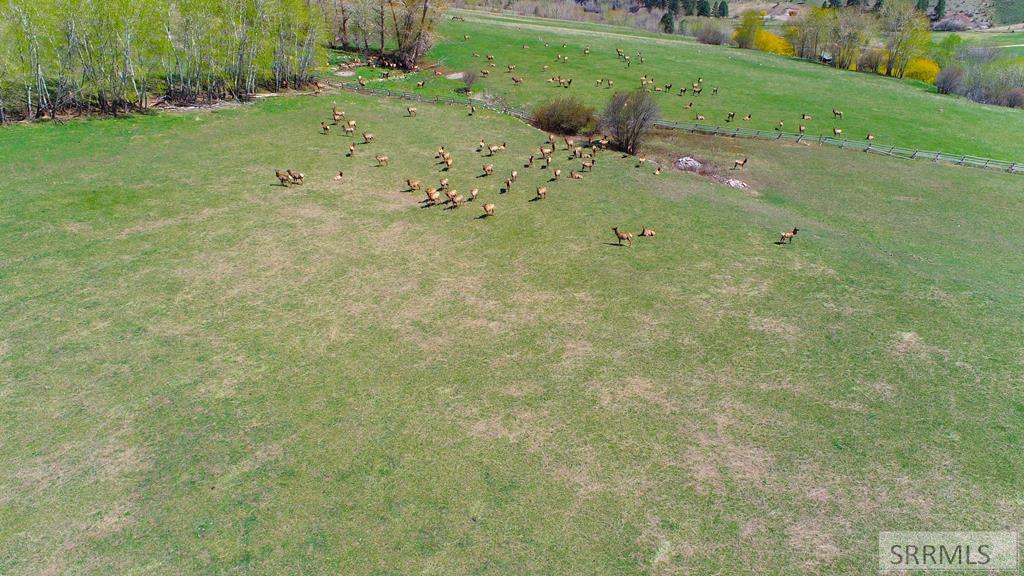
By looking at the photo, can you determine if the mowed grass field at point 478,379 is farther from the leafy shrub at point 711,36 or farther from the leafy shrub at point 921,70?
the leafy shrub at point 711,36

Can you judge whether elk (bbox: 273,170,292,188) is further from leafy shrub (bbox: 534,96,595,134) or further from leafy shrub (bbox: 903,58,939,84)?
leafy shrub (bbox: 903,58,939,84)

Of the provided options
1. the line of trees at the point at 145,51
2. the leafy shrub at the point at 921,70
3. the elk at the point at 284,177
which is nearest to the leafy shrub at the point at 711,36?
the leafy shrub at the point at 921,70

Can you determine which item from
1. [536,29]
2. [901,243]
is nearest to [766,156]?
[901,243]

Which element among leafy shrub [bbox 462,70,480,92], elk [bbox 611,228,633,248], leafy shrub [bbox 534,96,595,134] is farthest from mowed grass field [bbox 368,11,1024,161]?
elk [bbox 611,228,633,248]

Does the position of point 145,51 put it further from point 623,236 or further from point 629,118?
point 623,236

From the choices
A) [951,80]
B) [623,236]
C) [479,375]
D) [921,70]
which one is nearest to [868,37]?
[921,70]
